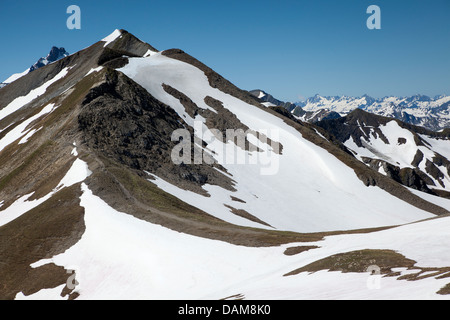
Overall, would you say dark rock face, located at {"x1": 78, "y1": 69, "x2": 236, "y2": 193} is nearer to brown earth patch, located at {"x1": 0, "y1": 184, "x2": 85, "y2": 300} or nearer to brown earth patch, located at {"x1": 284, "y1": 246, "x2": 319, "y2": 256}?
brown earth patch, located at {"x1": 0, "y1": 184, "x2": 85, "y2": 300}

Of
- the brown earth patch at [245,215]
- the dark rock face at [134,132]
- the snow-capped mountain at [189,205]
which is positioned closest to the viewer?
the snow-capped mountain at [189,205]

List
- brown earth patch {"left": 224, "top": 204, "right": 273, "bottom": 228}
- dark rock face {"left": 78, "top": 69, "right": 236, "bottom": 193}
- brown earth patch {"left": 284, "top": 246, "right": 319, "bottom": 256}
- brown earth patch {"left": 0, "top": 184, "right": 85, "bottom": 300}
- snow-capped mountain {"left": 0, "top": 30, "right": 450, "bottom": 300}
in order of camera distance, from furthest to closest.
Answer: dark rock face {"left": 78, "top": 69, "right": 236, "bottom": 193} < brown earth patch {"left": 224, "top": 204, "right": 273, "bottom": 228} < brown earth patch {"left": 0, "top": 184, "right": 85, "bottom": 300} < brown earth patch {"left": 284, "top": 246, "right": 319, "bottom": 256} < snow-capped mountain {"left": 0, "top": 30, "right": 450, "bottom": 300}

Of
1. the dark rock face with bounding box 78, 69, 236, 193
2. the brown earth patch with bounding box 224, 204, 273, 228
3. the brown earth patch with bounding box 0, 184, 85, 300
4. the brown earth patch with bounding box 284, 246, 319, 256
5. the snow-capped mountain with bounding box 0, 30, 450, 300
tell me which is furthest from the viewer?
the dark rock face with bounding box 78, 69, 236, 193

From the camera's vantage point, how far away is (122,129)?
78.0 meters

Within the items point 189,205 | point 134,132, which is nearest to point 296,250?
point 189,205

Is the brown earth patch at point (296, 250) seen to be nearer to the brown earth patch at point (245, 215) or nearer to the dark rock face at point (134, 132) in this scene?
the brown earth patch at point (245, 215)

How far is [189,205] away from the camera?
194ft

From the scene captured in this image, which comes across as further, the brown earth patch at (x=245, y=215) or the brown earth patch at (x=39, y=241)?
the brown earth patch at (x=245, y=215)

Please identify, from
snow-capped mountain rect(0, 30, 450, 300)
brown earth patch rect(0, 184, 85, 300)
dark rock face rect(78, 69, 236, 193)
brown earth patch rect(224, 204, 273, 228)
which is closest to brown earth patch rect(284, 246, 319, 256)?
snow-capped mountain rect(0, 30, 450, 300)

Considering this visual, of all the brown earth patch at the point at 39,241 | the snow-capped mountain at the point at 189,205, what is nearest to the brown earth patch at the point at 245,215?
the snow-capped mountain at the point at 189,205

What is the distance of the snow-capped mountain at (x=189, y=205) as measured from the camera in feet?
96.8

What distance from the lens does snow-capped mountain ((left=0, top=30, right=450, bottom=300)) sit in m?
29.5

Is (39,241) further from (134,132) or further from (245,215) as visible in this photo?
(134,132)

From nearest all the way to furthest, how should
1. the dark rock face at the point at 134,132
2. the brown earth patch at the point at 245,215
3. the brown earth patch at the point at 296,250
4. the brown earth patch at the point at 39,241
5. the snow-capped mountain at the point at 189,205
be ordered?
the snow-capped mountain at the point at 189,205 < the brown earth patch at the point at 296,250 < the brown earth patch at the point at 39,241 < the brown earth patch at the point at 245,215 < the dark rock face at the point at 134,132
